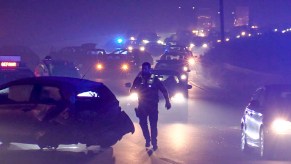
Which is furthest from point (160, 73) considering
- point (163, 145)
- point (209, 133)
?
point (163, 145)

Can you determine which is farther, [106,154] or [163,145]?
[163,145]

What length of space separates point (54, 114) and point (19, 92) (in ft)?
3.25

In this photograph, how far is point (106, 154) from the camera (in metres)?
12.8

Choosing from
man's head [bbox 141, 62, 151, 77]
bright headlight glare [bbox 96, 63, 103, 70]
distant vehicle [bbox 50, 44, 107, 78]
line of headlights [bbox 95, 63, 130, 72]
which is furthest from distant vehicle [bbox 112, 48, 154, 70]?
man's head [bbox 141, 62, 151, 77]

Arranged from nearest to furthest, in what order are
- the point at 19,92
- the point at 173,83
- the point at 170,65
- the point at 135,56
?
the point at 19,92 → the point at 173,83 → the point at 170,65 → the point at 135,56

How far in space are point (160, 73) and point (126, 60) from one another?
50.6 ft

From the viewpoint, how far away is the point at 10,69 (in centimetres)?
2450

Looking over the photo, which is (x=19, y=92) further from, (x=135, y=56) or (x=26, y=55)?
(x=135, y=56)

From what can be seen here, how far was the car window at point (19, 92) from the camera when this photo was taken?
12.3 meters

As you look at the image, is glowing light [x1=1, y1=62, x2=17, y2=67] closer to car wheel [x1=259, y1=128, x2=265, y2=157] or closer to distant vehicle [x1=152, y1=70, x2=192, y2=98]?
distant vehicle [x1=152, y1=70, x2=192, y2=98]

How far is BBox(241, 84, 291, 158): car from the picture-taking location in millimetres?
12773

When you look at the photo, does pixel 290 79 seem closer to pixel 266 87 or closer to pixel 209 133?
pixel 209 133

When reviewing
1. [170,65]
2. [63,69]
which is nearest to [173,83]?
[63,69]

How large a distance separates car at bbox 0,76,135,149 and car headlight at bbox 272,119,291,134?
3.00 m
